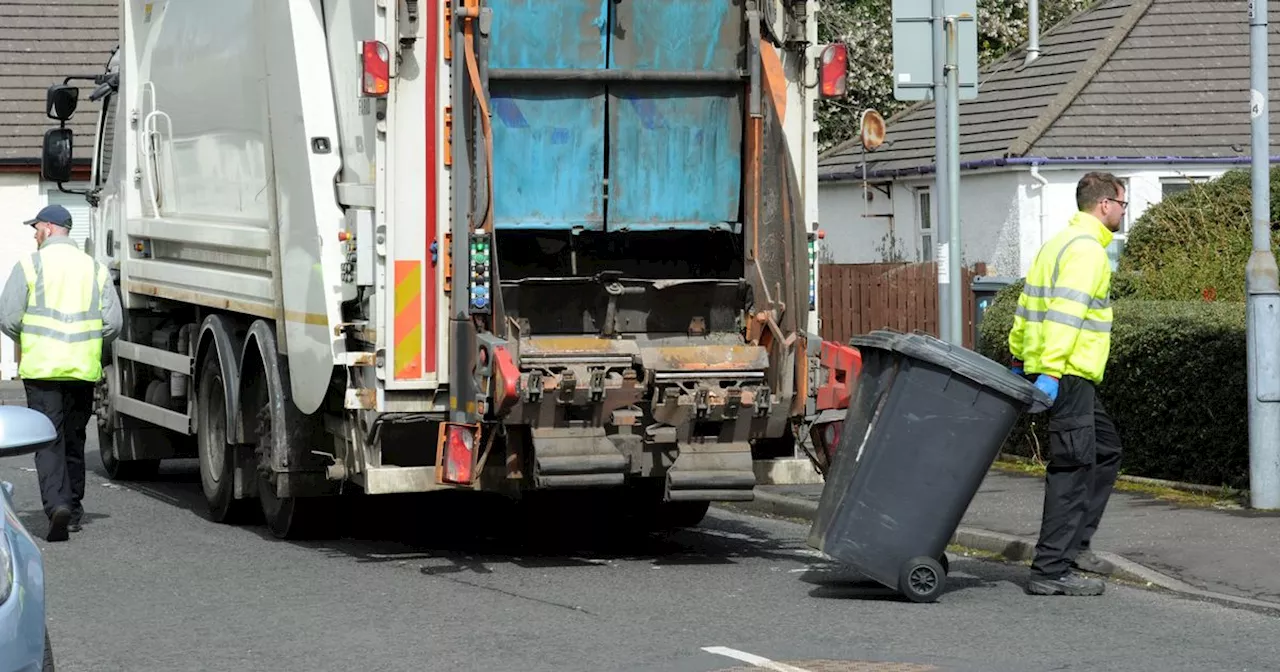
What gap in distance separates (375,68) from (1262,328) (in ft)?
15.4

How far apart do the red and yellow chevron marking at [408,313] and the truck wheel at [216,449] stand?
220cm

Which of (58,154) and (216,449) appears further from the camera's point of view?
(58,154)

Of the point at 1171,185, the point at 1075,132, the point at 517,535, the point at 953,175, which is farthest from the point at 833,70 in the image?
the point at 1171,185

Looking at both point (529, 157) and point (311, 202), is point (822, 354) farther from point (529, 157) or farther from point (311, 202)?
point (311, 202)

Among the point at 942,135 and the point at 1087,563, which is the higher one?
the point at 942,135

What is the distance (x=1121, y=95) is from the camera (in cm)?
2369

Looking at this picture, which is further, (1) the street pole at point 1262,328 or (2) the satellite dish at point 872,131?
(1) the street pole at point 1262,328

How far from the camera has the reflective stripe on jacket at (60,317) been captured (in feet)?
35.5

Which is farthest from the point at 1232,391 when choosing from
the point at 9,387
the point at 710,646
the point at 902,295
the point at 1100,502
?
the point at 9,387

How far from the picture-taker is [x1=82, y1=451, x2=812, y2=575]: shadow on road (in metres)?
9.80

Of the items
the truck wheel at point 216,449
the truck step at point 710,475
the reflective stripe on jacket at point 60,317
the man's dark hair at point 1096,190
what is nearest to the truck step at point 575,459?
the truck step at point 710,475

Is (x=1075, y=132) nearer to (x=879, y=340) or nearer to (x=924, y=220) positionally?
(x=924, y=220)

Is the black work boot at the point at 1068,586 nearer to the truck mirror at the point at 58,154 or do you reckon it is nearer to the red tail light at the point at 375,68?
the red tail light at the point at 375,68

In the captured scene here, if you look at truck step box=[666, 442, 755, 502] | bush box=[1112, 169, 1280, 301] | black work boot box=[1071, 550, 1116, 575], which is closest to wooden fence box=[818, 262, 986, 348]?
bush box=[1112, 169, 1280, 301]
